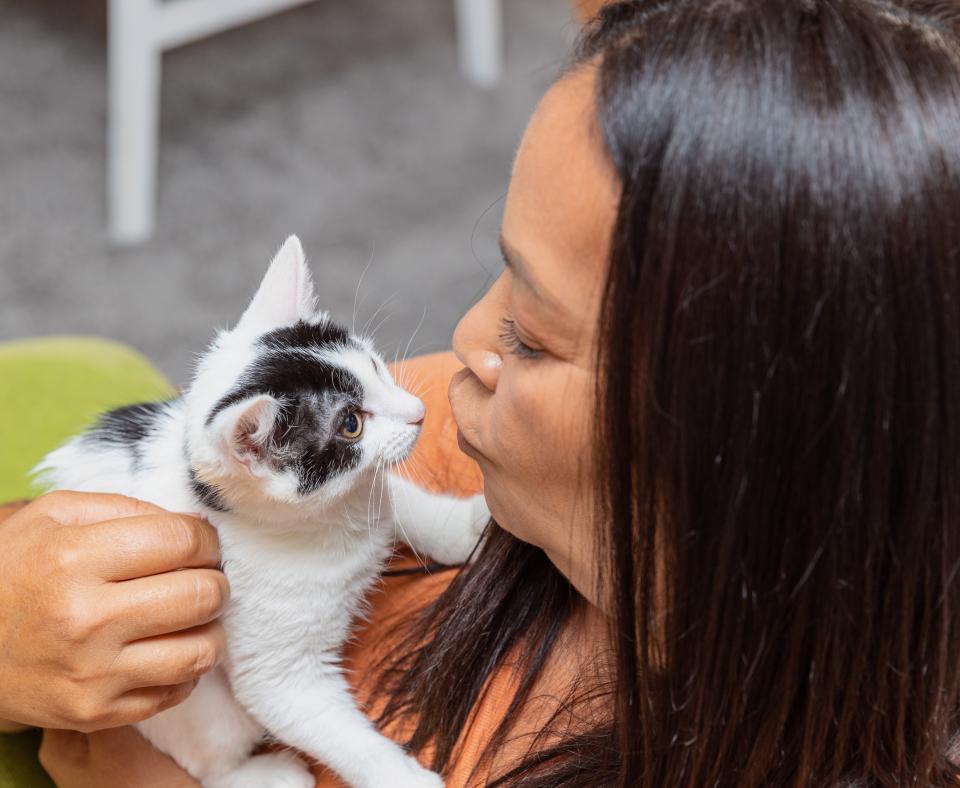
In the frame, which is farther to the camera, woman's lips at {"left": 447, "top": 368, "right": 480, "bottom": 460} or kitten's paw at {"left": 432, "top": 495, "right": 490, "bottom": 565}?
kitten's paw at {"left": 432, "top": 495, "right": 490, "bottom": 565}

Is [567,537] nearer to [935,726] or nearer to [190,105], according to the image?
[935,726]

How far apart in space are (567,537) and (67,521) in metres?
0.41

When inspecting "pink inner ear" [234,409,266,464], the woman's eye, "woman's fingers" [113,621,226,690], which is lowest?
"woman's fingers" [113,621,226,690]

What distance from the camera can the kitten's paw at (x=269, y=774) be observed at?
948 mm

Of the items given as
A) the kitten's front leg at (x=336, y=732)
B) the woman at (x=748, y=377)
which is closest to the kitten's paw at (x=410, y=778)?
the kitten's front leg at (x=336, y=732)

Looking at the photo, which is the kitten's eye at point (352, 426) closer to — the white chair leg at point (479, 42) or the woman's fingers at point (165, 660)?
the woman's fingers at point (165, 660)

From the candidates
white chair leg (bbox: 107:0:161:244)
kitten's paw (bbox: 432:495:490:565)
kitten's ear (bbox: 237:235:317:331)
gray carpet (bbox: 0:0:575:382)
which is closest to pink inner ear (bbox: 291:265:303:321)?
kitten's ear (bbox: 237:235:317:331)

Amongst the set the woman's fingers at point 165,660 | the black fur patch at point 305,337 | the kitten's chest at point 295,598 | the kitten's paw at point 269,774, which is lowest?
the kitten's paw at point 269,774

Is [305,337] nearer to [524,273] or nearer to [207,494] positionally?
[207,494]

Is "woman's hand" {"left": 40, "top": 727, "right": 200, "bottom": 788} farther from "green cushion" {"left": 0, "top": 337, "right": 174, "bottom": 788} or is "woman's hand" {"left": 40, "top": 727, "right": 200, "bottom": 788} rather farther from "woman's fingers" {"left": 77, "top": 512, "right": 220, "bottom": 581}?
"green cushion" {"left": 0, "top": 337, "right": 174, "bottom": 788}

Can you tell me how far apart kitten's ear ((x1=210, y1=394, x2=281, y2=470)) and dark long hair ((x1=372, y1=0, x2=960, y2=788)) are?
317 mm

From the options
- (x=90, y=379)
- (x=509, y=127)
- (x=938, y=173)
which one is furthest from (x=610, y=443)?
(x=509, y=127)

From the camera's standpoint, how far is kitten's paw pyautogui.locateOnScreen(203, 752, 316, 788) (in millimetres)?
948

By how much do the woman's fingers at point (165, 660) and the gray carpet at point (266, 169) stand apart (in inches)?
58.5
